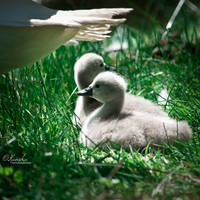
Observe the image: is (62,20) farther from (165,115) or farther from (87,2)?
(87,2)

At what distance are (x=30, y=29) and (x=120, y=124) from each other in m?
0.83

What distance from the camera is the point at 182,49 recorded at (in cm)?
415

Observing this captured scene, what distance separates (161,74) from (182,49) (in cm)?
76

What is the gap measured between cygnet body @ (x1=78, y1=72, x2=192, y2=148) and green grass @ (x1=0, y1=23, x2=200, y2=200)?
70 millimetres

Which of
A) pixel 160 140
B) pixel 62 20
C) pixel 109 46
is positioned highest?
pixel 62 20

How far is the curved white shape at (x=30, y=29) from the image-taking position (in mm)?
2004

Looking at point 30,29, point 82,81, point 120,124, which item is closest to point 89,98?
point 82,81

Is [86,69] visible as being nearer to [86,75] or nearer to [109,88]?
[86,75]

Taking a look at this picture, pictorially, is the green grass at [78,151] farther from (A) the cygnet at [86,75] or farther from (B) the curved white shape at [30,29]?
(B) the curved white shape at [30,29]

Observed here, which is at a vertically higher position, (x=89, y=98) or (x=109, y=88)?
(x=109, y=88)

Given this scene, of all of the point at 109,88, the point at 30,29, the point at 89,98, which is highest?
the point at 30,29

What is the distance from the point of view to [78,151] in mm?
2273

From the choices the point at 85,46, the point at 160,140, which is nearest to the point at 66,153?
the point at 160,140

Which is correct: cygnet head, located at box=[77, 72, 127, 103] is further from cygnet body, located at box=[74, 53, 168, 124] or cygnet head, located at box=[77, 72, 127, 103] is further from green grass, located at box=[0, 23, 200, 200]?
green grass, located at box=[0, 23, 200, 200]
